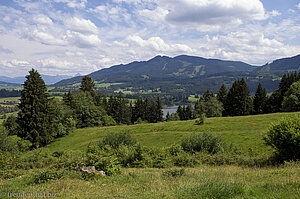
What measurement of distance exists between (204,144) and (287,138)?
8.58 meters

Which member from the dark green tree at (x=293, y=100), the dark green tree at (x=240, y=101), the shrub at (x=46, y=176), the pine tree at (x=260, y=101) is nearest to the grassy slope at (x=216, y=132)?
the dark green tree at (x=293, y=100)

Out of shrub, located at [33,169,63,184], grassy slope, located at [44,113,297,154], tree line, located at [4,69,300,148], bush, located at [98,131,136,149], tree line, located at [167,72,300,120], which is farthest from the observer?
tree line, located at [167,72,300,120]

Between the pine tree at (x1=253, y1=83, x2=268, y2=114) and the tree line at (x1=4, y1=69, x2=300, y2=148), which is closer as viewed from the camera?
the tree line at (x1=4, y1=69, x2=300, y2=148)

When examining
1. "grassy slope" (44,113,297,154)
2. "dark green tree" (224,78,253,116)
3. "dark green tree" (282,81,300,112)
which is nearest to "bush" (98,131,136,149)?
"grassy slope" (44,113,297,154)

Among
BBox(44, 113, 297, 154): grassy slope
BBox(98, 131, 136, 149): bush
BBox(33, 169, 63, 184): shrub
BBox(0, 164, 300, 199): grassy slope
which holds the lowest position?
BBox(44, 113, 297, 154): grassy slope

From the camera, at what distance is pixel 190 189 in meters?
7.51

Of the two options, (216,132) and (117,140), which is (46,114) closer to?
(117,140)

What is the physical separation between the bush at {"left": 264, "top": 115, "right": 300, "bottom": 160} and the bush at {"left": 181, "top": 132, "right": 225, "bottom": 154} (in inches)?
249

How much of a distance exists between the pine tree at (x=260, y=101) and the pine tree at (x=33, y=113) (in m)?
74.8

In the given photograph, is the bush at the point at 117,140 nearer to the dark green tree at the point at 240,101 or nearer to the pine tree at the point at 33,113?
the pine tree at the point at 33,113

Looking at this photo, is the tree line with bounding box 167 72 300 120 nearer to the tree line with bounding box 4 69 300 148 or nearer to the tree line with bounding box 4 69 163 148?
the tree line with bounding box 4 69 300 148

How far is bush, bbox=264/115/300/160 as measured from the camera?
522 inches

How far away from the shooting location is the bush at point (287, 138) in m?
13.3

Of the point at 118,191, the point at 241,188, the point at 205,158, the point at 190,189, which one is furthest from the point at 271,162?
the point at 118,191
